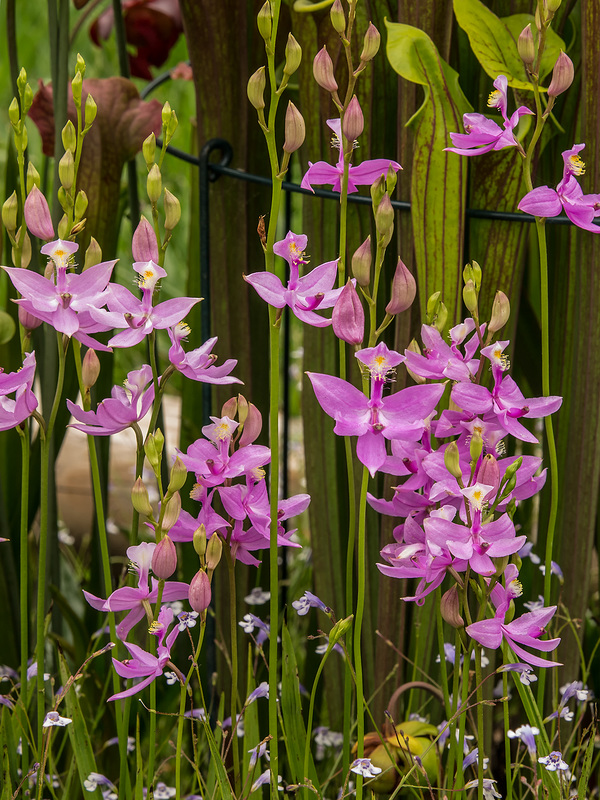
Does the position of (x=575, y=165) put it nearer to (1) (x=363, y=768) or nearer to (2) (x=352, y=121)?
(2) (x=352, y=121)

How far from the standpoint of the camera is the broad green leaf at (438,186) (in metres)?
0.70

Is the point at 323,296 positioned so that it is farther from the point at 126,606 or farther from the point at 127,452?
the point at 127,452

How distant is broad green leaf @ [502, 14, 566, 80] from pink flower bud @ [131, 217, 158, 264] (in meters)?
0.36

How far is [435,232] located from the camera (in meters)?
0.72

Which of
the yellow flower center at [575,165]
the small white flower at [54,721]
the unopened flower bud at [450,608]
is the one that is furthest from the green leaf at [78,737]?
the yellow flower center at [575,165]

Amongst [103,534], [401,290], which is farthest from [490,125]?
[103,534]

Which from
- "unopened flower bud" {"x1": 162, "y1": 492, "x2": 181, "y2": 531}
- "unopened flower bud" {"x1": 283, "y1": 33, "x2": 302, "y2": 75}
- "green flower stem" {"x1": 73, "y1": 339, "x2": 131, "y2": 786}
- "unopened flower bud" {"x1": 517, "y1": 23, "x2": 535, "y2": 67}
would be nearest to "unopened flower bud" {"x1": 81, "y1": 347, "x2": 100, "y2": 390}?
"green flower stem" {"x1": 73, "y1": 339, "x2": 131, "y2": 786}

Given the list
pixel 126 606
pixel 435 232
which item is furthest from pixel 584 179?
pixel 126 606

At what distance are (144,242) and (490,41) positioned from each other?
0.34 metres

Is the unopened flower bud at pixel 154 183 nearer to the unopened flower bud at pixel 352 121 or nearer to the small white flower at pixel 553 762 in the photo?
A: the unopened flower bud at pixel 352 121

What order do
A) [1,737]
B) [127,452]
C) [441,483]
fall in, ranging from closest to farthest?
1. [441,483]
2. [1,737]
3. [127,452]

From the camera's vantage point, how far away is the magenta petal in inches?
23.0

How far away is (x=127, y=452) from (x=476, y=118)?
135 centimetres

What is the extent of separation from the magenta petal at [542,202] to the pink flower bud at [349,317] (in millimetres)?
153
